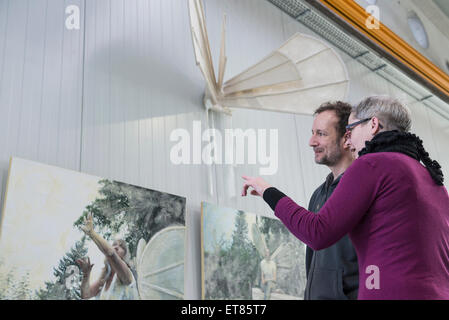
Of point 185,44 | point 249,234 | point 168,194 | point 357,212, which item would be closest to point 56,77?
point 168,194

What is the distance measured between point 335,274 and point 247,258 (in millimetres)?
2254

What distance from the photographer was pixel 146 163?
3.54 metres

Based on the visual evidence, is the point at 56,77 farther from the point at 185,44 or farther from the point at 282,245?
the point at 282,245

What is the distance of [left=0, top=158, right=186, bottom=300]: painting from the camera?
255cm

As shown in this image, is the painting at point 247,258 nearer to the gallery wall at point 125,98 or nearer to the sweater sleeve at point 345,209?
the gallery wall at point 125,98

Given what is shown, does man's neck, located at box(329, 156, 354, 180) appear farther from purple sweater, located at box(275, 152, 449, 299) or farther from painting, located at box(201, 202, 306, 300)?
painting, located at box(201, 202, 306, 300)

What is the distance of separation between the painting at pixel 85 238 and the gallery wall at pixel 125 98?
0.14m

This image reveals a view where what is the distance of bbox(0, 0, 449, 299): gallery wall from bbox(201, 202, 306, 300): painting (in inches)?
4.2

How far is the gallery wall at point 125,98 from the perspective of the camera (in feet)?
9.76

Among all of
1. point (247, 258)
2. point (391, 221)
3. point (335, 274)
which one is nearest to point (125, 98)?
point (247, 258)

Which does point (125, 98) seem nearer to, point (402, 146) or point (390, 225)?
point (402, 146)

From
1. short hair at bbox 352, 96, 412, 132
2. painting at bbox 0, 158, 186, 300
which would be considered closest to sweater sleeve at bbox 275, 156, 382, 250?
short hair at bbox 352, 96, 412, 132

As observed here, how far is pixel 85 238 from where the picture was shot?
2881 mm
